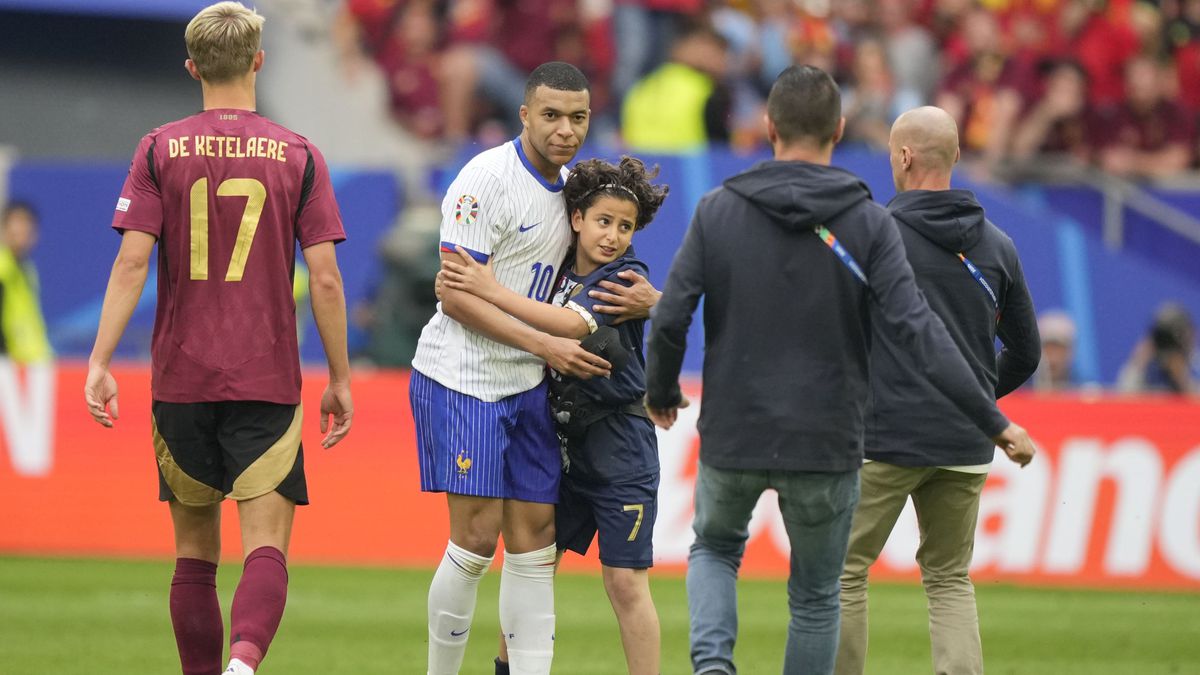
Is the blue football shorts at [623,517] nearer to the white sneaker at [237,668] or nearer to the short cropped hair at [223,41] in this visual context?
the white sneaker at [237,668]

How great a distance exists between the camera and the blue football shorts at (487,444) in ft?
20.5

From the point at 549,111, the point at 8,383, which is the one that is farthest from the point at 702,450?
the point at 8,383

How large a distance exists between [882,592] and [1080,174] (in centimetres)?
553

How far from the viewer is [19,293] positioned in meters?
13.6

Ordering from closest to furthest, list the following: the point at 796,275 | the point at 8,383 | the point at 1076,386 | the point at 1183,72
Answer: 1. the point at 796,275
2. the point at 8,383
3. the point at 1076,386
4. the point at 1183,72

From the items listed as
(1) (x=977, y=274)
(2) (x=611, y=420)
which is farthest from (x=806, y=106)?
(2) (x=611, y=420)

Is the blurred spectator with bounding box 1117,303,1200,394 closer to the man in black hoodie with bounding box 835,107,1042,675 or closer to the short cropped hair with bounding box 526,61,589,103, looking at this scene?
the man in black hoodie with bounding box 835,107,1042,675

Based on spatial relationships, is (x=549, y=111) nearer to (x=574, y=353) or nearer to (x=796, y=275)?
(x=574, y=353)

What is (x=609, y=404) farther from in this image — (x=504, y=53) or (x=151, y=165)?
(x=504, y=53)

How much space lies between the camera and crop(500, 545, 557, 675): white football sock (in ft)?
20.7

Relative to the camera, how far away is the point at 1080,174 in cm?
1473

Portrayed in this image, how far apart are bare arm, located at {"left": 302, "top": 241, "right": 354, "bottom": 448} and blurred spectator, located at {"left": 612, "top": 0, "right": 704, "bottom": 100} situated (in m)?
10.0

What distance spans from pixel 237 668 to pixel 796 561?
77.7 inches

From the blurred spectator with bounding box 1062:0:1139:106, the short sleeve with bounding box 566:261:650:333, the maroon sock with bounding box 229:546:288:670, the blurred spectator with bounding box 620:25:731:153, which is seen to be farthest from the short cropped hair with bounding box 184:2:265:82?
the blurred spectator with bounding box 1062:0:1139:106
